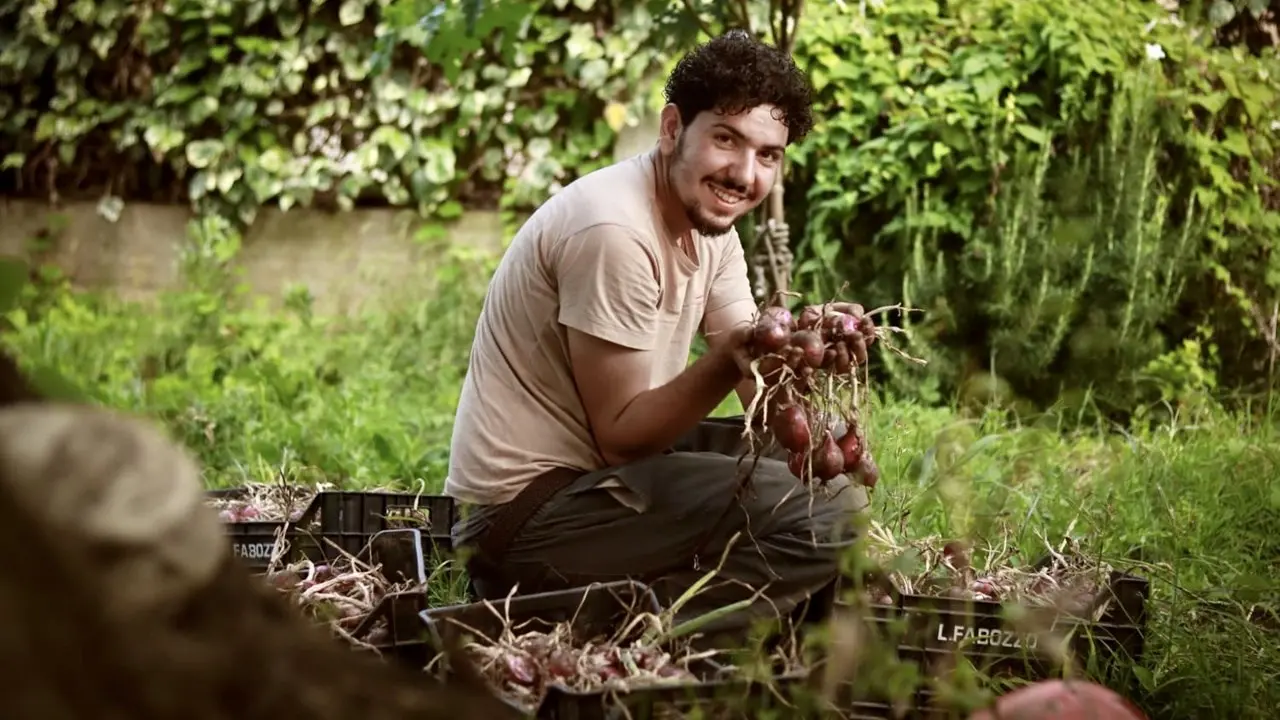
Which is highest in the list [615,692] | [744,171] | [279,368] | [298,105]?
[298,105]

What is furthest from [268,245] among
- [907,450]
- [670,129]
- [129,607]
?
[129,607]

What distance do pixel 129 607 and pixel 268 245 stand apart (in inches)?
230

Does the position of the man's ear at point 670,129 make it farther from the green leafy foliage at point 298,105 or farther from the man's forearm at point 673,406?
the green leafy foliage at point 298,105

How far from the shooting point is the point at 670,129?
9.72 feet

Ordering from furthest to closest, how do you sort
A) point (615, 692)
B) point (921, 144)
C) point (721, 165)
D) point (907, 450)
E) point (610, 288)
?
1. point (921, 144)
2. point (907, 450)
3. point (721, 165)
4. point (610, 288)
5. point (615, 692)

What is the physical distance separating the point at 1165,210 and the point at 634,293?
131 inches

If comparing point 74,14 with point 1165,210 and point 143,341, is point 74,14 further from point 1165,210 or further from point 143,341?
point 1165,210

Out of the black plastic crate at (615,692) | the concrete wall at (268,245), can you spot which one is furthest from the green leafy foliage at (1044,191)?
the black plastic crate at (615,692)

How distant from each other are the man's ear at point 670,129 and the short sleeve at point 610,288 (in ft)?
0.95

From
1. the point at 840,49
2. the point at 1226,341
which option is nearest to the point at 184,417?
the point at 840,49

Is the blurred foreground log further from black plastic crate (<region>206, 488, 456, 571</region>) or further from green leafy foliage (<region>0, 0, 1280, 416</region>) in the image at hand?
green leafy foliage (<region>0, 0, 1280, 416</region>)

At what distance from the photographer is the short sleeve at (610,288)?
2691mm

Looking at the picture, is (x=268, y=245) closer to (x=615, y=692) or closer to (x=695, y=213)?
(x=695, y=213)

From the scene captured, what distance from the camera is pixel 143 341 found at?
5.80 meters
